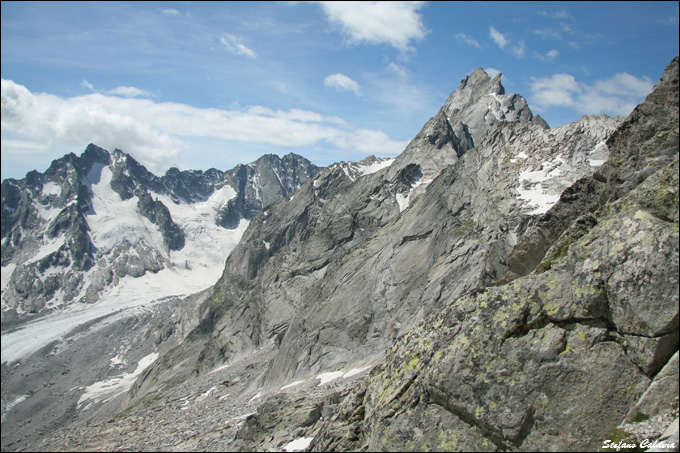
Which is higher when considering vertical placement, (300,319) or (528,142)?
(528,142)

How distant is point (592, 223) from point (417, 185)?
6384 cm

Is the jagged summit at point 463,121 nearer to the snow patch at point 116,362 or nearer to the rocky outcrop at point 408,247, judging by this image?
the rocky outcrop at point 408,247

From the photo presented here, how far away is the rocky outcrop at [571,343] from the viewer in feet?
27.9

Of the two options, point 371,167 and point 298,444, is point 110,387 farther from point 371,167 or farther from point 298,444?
point 298,444

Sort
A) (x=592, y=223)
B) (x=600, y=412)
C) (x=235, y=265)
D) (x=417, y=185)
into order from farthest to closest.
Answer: (x=235, y=265), (x=417, y=185), (x=592, y=223), (x=600, y=412)

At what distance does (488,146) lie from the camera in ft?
138

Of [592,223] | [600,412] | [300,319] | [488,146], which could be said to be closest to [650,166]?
[592,223]

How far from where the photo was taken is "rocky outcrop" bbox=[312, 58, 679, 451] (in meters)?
8.52

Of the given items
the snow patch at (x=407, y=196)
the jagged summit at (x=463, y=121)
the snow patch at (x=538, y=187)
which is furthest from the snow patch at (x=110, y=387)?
the snow patch at (x=538, y=187)

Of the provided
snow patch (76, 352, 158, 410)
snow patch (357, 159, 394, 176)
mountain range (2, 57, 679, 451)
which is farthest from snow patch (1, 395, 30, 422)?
snow patch (357, 159, 394, 176)

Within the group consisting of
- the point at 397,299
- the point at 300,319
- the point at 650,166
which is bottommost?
the point at 300,319

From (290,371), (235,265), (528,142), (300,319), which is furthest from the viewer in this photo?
(235,265)

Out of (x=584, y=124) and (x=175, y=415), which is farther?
(x=175, y=415)

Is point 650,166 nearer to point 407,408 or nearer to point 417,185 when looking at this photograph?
point 407,408
